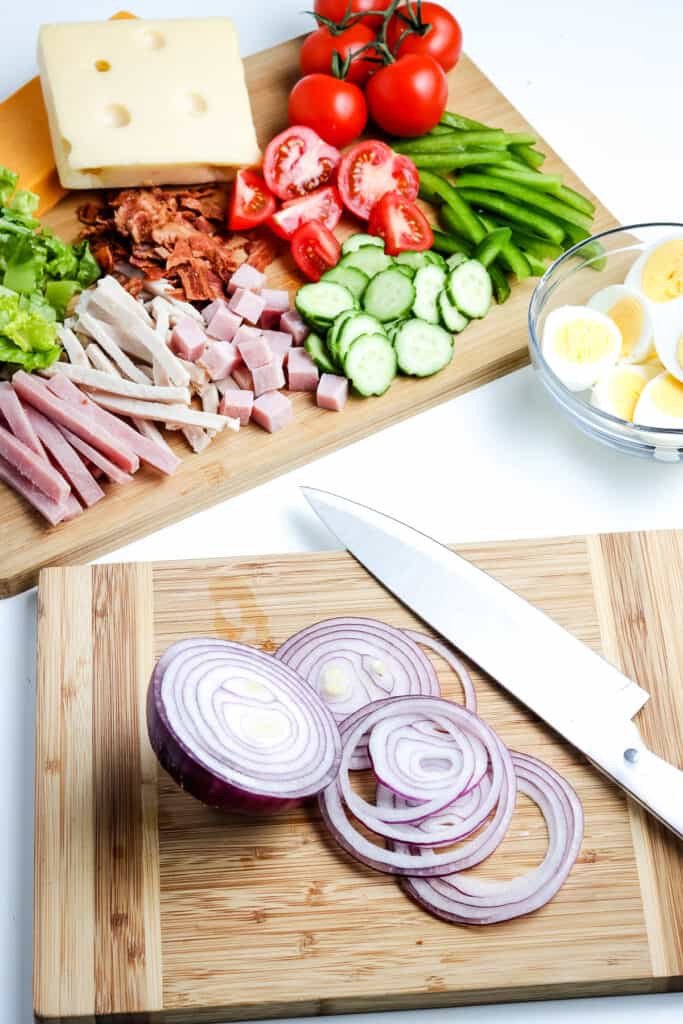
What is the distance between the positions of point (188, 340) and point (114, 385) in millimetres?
254

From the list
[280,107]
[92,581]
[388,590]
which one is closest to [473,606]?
[388,590]

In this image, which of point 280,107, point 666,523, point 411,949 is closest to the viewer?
point 411,949

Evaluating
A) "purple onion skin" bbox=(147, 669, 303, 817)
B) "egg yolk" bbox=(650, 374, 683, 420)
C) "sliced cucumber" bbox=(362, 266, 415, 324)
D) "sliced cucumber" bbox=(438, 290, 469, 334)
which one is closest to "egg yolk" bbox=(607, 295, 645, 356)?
"egg yolk" bbox=(650, 374, 683, 420)

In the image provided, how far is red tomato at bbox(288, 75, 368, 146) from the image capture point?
4.14 metres

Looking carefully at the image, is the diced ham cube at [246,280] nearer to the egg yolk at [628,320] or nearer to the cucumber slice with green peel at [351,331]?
the cucumber slice with green peel at [351,331]

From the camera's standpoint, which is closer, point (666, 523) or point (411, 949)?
point (411, 949)

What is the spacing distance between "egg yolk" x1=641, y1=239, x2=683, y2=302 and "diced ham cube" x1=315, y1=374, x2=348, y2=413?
948mm

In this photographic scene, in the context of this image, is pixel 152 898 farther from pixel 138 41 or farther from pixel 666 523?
pixel 138 41

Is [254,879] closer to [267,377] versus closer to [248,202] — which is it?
[267,377]

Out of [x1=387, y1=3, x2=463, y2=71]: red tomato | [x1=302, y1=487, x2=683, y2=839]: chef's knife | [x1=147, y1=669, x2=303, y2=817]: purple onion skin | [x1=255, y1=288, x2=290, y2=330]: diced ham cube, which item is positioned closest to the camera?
[x1=147, y1=669, x2=303, y2=817]: purple onion skin

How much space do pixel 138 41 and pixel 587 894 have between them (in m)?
2.97

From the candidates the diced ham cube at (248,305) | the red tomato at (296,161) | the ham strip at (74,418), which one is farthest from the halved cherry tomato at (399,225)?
the ham strip at (74,418)

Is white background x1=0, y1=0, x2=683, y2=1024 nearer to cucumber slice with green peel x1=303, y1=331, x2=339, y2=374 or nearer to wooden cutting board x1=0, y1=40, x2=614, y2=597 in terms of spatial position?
wooden cutting board x1=0, y1=40, x2=614, y2=597

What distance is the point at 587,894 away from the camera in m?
2.97
